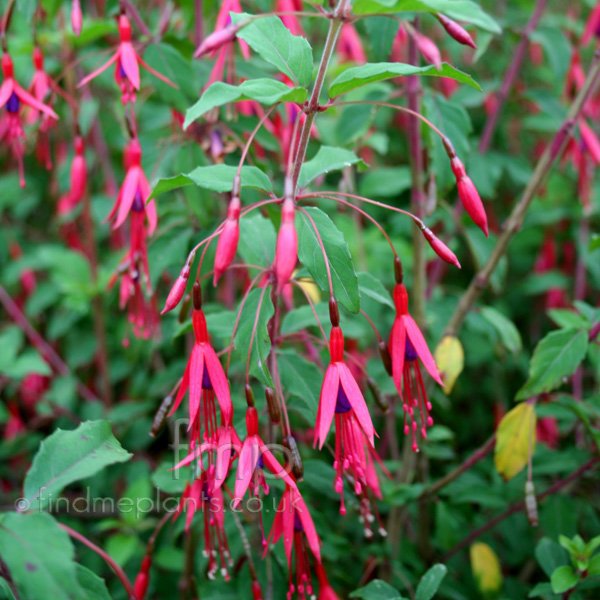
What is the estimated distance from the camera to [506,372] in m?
1.60

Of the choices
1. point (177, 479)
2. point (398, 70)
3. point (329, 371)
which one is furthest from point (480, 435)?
point (398, 70)

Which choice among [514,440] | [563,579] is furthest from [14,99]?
→ [563,579]

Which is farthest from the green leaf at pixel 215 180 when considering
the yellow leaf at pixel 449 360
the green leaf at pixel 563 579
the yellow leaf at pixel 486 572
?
the yellow leaf at pixel 486 572

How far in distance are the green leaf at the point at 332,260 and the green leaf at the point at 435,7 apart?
21 centimetres

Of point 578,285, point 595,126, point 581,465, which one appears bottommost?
point 581,465

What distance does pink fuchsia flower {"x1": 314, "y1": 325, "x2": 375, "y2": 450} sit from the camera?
0.58 meters

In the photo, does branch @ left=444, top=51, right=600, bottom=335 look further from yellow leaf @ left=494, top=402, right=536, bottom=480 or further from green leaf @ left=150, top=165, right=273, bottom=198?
green leaf @ left=150, top=165, right=273, bottom=198

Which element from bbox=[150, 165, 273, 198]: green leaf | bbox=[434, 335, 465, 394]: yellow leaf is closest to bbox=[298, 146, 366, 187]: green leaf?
bbox=[150, 165, 273, 198]: green leaf

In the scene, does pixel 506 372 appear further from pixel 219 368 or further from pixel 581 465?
pixel 219 368

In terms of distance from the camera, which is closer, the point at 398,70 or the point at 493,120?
the point at 398,70

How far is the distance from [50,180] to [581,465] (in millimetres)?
1641

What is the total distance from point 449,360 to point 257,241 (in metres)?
0.40

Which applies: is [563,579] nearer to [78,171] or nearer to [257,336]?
[257,336]

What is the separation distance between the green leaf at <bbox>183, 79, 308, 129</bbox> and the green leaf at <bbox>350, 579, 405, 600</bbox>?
63 centimetres
